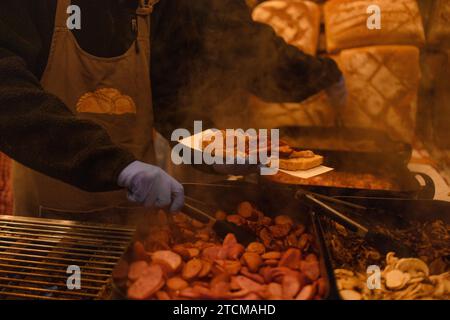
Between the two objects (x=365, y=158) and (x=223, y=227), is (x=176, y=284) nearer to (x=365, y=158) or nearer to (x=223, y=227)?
(x=223, y=227)

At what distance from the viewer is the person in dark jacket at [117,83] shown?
63.1 inches

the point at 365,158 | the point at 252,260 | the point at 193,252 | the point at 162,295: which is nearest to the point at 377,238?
the point at 252,260

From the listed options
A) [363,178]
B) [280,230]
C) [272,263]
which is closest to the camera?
[272,263]

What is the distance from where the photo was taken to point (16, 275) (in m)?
1.45

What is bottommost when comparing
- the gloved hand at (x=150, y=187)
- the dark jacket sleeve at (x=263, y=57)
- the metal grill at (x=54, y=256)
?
the metal grill at (x=54, y=256)

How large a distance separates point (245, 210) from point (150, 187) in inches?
19.2

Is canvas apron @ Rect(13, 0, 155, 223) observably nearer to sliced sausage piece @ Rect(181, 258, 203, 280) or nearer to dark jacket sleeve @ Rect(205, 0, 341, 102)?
dark jacket sleeve @ Rect(205, 0, 341, 102)

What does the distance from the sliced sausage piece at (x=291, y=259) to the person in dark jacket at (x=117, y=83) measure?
0.49m

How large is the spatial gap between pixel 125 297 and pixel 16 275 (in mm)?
544

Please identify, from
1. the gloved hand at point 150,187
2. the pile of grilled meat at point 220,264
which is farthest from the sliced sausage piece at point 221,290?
the gloved hand at point 150,187

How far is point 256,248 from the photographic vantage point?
5.16ft

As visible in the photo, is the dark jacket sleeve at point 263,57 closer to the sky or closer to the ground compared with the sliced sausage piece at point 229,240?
closer to the sky

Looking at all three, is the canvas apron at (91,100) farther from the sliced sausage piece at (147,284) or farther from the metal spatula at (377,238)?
the metal spatula at (377,238)
